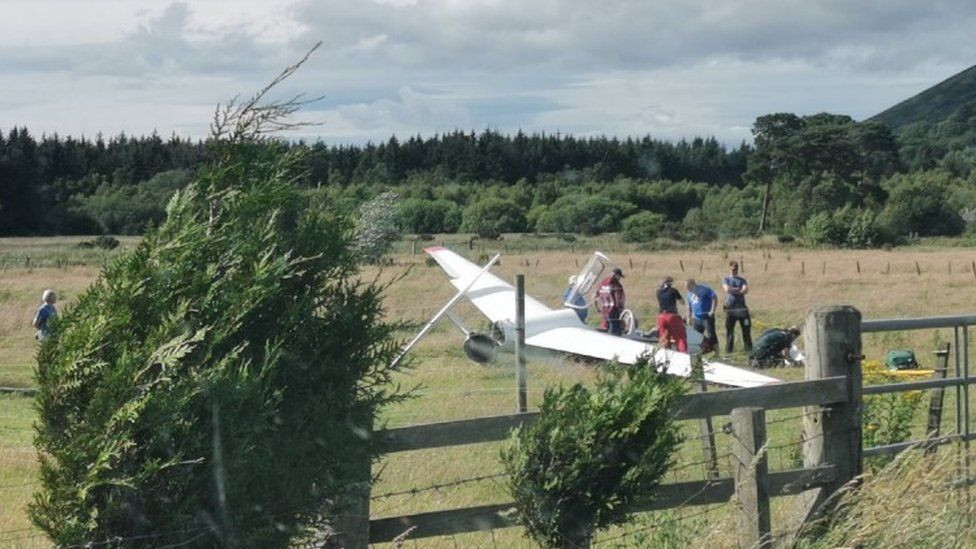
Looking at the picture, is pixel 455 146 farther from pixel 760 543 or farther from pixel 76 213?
pixel 760 543

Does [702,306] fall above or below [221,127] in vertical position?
below

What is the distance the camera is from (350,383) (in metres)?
4.06

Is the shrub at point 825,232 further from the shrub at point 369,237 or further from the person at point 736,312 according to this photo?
the shrub at point 369,237

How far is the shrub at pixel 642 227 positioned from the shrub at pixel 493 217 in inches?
315

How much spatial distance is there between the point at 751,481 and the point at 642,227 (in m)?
78.5

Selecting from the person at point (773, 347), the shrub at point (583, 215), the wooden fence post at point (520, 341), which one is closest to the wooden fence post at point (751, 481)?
the wooden fence post at point (520, 341)

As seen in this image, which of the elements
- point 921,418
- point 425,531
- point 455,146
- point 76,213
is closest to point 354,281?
point 425,531

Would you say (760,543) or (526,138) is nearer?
(760,543)

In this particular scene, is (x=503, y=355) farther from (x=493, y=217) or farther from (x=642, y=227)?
(x=493, y=217)

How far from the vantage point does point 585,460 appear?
4.79 metres

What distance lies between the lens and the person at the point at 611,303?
22000 millimetres

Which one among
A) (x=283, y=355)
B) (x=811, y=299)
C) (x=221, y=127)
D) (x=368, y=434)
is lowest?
(x=811, y=299)

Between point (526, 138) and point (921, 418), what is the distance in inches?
5330

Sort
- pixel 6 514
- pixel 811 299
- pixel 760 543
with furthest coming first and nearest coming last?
pixel 811 299
pixel 6 514
pixel 760 543
